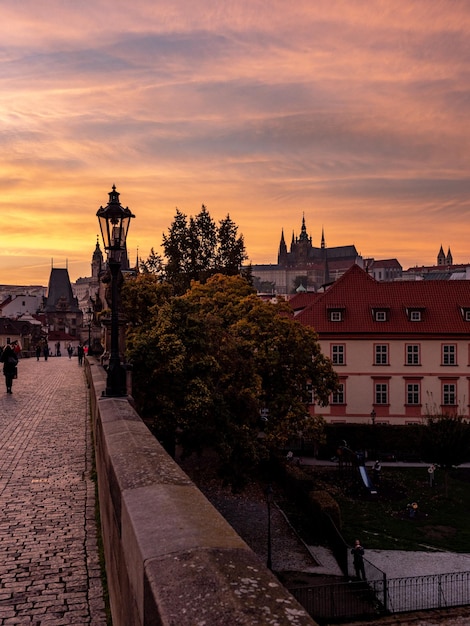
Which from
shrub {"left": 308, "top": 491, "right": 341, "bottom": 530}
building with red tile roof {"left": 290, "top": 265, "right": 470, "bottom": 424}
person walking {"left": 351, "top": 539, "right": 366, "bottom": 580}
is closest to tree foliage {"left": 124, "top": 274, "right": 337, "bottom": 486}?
shrub {"left": 308, "top": 491, "right": 341, "bottom": 530}

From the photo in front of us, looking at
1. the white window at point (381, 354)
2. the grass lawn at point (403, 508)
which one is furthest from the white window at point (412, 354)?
the grass lawn at point (403, 508)

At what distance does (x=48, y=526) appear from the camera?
30.1 feet

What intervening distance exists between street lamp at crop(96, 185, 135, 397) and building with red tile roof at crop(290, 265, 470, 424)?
3618 cm

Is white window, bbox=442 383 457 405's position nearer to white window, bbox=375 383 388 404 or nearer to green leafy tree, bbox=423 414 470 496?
white window, bbox=375 383 388 404

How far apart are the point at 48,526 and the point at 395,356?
43.6 metres

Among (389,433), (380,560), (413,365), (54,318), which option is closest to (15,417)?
(380,560)

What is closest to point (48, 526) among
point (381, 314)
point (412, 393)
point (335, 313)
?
point (412, 393)

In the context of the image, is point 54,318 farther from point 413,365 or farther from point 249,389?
point 249,389

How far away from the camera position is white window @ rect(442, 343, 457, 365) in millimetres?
49500

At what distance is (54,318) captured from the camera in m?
132

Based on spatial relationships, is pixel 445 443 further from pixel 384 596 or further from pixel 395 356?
pixel 384 596

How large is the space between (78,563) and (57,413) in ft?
44.0

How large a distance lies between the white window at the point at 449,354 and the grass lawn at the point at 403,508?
10135 mm

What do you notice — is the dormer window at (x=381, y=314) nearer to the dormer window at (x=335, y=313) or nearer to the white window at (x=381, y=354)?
the white window at (x=381, y=354)
